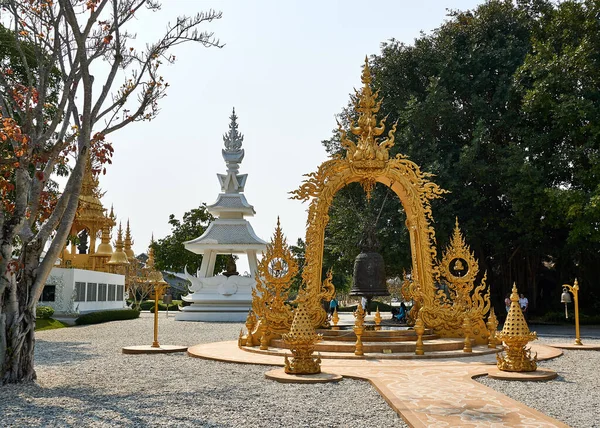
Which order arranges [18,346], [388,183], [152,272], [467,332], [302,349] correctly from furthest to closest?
[152,272] → [388,183] → [467,332] → [302,349] → [18,346]

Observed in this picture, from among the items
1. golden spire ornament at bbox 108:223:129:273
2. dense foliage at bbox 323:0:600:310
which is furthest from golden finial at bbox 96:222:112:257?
dense foliage at bbox 323:0:600:310

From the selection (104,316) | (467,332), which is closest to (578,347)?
(467,332)

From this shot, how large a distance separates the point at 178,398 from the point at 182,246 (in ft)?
116

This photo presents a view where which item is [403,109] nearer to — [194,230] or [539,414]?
[539,414]

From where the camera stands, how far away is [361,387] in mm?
8469

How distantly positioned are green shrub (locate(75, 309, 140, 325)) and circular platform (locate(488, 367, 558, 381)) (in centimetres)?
1924

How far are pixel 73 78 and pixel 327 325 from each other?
7.22 m

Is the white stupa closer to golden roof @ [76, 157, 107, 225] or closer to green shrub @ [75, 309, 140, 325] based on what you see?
green shrub @ [75, 309, 140, 325]

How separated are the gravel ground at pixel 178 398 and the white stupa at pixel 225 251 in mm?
14921

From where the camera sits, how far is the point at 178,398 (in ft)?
25.4

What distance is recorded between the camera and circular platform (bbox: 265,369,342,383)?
8.74m

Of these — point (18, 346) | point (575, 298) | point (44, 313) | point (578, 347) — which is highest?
point (575, 298)

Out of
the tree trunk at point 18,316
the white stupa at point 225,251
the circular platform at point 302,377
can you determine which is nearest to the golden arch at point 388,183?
the circular platform at point 302,377

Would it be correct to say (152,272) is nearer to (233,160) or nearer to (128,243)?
(128,243)
